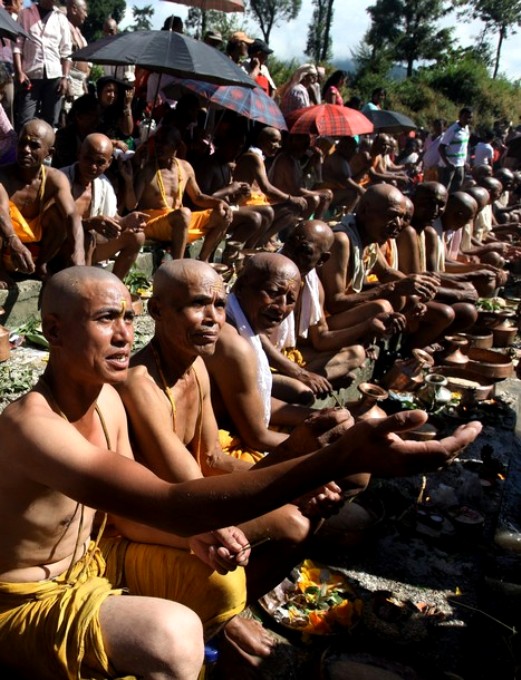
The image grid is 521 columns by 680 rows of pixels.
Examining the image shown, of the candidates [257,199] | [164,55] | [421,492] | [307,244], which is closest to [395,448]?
[421,492]

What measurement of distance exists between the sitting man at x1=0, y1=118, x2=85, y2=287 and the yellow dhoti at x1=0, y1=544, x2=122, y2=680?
3.59 meters

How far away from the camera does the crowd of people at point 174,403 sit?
2156mm

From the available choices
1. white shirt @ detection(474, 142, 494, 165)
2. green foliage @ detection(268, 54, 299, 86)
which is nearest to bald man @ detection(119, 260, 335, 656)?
white shirt @ detection(474, 142, 494, 165)

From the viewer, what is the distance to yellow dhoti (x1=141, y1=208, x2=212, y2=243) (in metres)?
7.51

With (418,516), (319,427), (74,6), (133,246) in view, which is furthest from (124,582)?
(74,6)

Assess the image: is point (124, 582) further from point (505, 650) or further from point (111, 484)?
point (505, 650)

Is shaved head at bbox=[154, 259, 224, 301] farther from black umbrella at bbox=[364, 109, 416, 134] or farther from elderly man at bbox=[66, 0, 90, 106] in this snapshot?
black umbrella at bbox=[364, 109, 416, 134]

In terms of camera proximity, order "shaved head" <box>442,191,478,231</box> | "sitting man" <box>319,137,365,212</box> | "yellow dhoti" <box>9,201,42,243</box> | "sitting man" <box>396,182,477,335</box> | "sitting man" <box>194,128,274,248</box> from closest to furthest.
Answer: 1. "yellow dhoti" <box>9,201,42,243</box>
2. "sitting man" <box>396,182,477,335</box>
3. "shaved head" <box>442,191,478,231</box>
4. "sitting man" <box>194,128,274,248</box>
5. "sitting man" <box>319,137,365,212</box>

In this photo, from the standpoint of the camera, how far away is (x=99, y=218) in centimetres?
622

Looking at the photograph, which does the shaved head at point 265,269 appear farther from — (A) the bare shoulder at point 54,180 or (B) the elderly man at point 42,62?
(B) the elderly man at point 42,62

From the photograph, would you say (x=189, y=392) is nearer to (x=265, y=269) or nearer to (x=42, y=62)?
(x=265, y=269)

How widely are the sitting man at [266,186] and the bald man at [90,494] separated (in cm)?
738

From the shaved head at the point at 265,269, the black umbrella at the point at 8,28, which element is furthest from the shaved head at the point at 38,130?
the shaved head at the point at 265,269

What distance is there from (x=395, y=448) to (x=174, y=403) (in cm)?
143
